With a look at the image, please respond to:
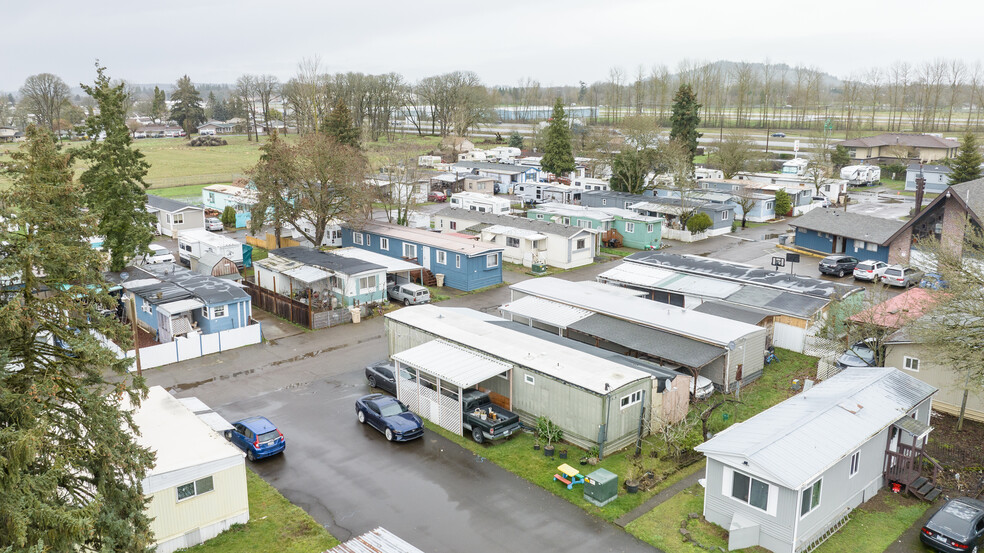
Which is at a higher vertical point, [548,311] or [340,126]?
[340,126]

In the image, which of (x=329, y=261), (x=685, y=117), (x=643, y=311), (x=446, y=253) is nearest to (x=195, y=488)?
(x=643, y=311)

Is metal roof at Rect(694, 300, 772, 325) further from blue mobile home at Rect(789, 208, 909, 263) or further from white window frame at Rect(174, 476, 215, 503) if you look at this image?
white window frame at Rect(174, 476, 215, 503)

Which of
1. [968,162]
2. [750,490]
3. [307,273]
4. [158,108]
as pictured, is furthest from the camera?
[158,108]

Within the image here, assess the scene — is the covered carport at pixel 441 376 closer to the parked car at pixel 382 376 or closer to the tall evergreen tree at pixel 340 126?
the parked car at pixel 382 376

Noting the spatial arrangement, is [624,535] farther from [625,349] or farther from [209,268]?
[209,268]

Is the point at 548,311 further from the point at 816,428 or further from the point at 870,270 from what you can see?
the point at 870,270

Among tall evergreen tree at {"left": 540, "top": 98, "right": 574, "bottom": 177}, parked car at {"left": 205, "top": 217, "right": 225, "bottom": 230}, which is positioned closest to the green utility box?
parked car at {"left": 205, "top": 217, "right": 225, "bottom": 230}
